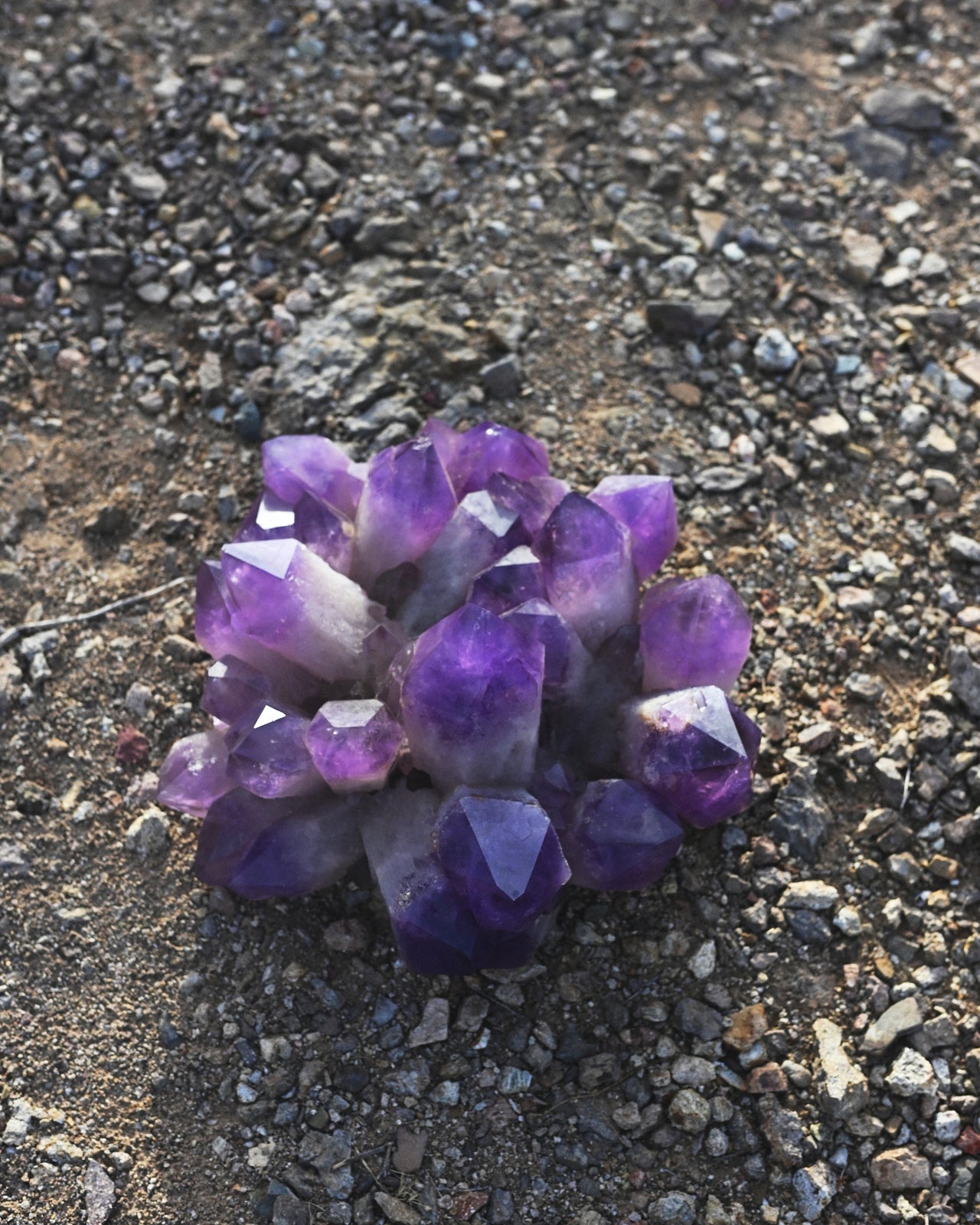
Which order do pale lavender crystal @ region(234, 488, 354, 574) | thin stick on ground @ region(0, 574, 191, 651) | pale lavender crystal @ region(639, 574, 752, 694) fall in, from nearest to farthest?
pale lavender crystal @ region(639, 574, 752, 694) → pale lavender crystal @ region(234, 488, 354, 574) → thin stick on ground @ region(0, 574, 191, 651)

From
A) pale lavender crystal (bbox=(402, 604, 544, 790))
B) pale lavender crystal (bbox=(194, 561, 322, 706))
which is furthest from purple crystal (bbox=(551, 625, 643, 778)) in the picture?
pale lavender crystal (bbox=(194, 561, 322, 706))

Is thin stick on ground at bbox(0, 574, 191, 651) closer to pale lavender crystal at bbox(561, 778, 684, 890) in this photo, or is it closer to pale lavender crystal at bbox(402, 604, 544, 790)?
pale lavender crystal at bbox(402, 604, 544, 790)

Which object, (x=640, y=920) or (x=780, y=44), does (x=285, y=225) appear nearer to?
(x=780, y=44)

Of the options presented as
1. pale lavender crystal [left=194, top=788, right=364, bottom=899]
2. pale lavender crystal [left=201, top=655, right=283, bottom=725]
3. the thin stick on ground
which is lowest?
the thin stick on ground

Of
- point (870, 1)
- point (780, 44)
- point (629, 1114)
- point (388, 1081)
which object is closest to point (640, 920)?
point (629, 1114)

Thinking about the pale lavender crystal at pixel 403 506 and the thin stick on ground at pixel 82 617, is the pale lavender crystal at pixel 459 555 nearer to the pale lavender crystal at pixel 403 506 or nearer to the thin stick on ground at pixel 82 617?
the pale lavender crystal at pixel 403 506

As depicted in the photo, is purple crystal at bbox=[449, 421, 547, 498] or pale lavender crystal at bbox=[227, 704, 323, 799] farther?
purple crystal at bbox=[449, 421, 547, 498]

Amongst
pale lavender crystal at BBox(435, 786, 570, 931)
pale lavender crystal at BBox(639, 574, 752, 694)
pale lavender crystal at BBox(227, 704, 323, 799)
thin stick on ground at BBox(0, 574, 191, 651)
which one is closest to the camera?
pale lavender crystal at BBox(435, 786, 570, 931)
